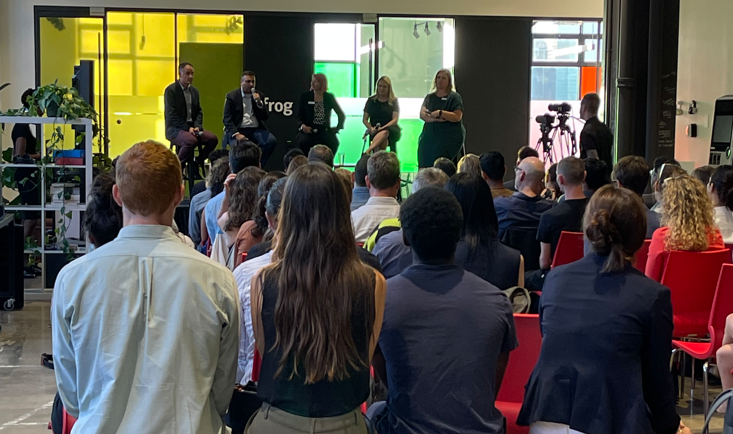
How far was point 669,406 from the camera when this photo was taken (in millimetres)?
2662

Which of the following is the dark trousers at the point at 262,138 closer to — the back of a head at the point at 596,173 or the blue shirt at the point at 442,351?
the back of a head at the point at 596,173

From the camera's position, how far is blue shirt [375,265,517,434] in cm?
251

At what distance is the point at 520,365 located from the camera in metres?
3.38

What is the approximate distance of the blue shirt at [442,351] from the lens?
2512 mm

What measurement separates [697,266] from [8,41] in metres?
11.1

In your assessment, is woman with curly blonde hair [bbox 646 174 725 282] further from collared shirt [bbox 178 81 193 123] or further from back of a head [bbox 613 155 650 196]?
collared shirt [bbox 178 81 193 123]

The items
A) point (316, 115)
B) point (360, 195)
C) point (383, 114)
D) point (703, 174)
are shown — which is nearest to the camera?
point (703, 174)

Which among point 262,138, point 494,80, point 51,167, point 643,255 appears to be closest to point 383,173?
point 643,255

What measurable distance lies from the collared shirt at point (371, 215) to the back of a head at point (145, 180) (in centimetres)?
283

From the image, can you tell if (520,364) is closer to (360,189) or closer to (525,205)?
(525,205)

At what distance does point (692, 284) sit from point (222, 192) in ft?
9.93

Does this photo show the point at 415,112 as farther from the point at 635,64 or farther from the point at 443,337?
the point at 443,337

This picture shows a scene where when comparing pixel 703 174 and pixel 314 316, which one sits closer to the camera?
pixel 314 316

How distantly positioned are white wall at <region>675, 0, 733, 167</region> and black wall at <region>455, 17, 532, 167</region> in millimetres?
2473
